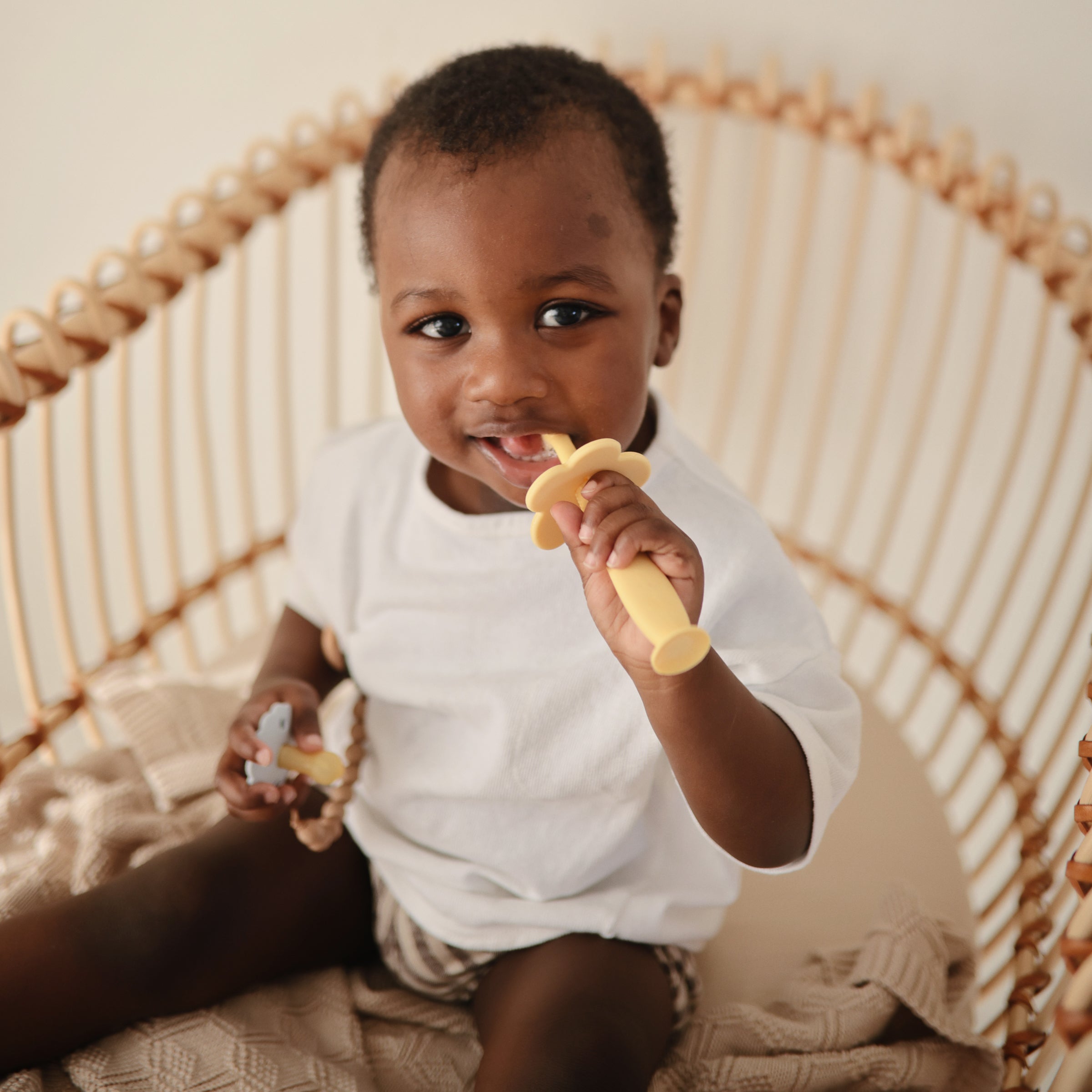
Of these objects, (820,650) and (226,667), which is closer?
(820,650)

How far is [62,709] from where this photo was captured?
2.62 feet

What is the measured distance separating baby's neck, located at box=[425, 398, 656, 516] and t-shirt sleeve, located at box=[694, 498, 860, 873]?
64 mm

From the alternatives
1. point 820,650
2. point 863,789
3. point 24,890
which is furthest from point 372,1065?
point 863,789

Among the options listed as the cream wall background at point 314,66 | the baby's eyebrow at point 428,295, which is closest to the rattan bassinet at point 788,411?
the cream wall background at point 314,66

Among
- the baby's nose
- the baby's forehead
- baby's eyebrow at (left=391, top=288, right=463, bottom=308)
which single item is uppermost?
the baby's forehead

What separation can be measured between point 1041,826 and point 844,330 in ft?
1.90

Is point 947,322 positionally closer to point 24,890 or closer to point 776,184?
point 776,184

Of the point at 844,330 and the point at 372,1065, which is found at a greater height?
the point at 844,330

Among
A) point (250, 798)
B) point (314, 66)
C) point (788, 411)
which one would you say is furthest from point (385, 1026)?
point (314, 66)

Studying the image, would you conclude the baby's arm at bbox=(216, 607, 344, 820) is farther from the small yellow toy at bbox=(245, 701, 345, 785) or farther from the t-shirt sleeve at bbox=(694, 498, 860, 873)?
the t-shirt sleeve at bbox=(694, 498, 860, 873)

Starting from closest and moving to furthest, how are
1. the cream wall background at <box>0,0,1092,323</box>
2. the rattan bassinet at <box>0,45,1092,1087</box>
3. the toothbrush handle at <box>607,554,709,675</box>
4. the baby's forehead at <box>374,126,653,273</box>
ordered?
the toothbrush handle at <box>607,554,709,675</box> < the baby's forehead at <box>374,126,653,273</box> < the rattan bassinet at <box>0,45,1092,1087</box> < the cream wall background at <box>0,0,1092,323</box>

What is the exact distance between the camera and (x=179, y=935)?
1.95 feet

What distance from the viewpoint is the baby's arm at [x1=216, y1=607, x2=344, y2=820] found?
60 centimetres

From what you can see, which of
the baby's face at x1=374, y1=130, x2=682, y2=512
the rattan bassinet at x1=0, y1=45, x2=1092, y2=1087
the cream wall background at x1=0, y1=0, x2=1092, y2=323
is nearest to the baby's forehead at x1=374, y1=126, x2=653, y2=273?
the baby's face at x1=374, y1=130, x2=682, y2=512
